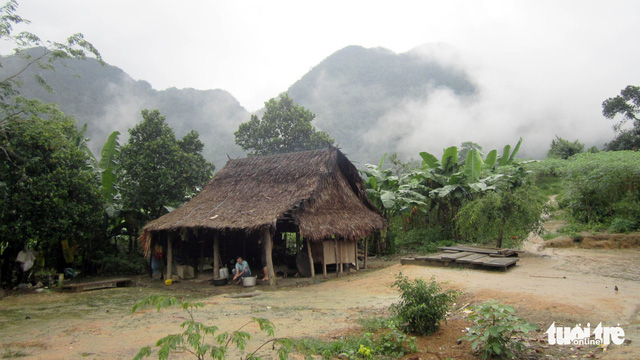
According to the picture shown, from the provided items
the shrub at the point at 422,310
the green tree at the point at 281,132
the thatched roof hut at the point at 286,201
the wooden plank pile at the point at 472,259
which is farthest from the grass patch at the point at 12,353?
the green tree at the point at 281,132

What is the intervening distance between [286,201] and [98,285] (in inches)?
242

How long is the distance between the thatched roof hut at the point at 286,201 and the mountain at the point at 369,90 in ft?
133

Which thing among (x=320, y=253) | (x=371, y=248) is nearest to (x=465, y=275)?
(x=320, y=253)

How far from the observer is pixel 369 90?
73.8 metres

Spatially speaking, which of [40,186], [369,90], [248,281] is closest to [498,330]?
[248,281]

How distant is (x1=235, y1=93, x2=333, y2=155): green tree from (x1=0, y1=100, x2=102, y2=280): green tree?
1463 centimetres

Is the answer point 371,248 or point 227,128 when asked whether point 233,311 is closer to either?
point 371,248

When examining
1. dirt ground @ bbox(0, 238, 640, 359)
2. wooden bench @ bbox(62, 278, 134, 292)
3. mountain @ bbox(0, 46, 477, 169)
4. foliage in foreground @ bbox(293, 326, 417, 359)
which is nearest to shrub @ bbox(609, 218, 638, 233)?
dirt ground @ bbox(0, 238, 640, 359)

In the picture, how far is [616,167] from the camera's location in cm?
1434

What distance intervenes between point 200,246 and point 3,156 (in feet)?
19.7

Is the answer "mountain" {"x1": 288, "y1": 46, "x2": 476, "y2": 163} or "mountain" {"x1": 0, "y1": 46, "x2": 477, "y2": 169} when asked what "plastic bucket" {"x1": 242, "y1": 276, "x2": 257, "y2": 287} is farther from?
"mountain" {"x1": 288, "y1": 46, "x2": 476, "y2": 163}

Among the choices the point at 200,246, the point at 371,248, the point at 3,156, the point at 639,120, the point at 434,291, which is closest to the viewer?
the point at 434,291

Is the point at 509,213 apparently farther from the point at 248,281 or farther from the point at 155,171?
the point at 155,171

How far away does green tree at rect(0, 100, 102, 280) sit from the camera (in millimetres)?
10391
